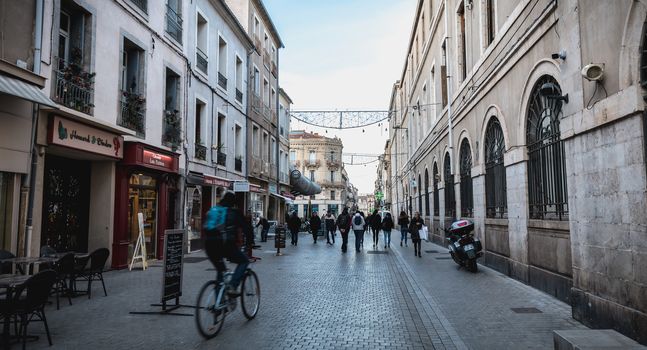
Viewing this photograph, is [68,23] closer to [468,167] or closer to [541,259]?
[541,259]

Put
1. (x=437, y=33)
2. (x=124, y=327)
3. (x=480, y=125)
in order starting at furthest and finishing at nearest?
1. (x=437, y=33)
2. (x=480, y=125)
3. (x=124, y=327)

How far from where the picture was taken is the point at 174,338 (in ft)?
19.6

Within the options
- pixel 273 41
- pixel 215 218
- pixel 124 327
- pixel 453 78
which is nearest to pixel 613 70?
pixel 215 218

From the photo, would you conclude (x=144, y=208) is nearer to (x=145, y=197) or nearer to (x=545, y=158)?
(x=145, y=197)

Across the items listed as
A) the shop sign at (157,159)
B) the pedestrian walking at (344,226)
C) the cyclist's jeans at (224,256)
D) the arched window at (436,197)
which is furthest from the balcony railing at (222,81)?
the cyclist's jeans at (224,256)

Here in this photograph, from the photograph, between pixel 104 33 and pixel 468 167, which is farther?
pixel 468 167

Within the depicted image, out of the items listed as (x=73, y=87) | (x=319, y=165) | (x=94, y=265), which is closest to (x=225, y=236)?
(x=94, y=265)

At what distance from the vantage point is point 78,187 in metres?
12.3

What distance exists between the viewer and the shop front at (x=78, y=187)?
10781 millimetres

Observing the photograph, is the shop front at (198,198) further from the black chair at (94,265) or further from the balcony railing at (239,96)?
the black chair at (94,265)

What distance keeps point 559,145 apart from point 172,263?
6.76 metres

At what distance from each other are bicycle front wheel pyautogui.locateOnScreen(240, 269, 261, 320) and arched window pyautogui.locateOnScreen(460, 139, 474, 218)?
1012 cm

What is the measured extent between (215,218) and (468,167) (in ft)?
39.7

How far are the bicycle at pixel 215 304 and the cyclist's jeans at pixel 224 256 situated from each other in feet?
0.28
